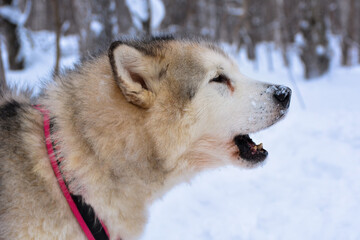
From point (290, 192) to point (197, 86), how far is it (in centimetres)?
234

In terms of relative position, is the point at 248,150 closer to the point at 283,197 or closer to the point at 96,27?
the point at 283,197

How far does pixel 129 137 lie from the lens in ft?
5.87

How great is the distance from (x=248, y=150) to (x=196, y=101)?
1.71 ft

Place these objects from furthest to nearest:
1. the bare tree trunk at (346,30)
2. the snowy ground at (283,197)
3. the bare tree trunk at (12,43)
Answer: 1. the bare tree trunk at (346,30)
2. the bare tree trunk at (12,43)
3. the snowy ground at (283,197)

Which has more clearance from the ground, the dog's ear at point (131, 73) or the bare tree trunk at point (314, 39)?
the dog's ear at point (131, 73)

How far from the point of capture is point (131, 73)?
186cm

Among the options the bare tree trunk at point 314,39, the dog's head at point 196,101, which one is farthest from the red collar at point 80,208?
the bare tree trunk at point 314,39

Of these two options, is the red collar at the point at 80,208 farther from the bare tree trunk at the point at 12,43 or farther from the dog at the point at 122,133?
the bare tree trunk at the point at 12,43

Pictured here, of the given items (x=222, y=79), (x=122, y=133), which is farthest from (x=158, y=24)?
(x=122, y=133)

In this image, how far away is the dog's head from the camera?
1834 mm

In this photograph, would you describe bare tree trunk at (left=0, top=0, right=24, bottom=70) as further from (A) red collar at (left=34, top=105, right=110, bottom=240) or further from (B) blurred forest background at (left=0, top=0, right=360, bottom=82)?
(A) red collar at (left=34, top=105, right=110, bottom=240)

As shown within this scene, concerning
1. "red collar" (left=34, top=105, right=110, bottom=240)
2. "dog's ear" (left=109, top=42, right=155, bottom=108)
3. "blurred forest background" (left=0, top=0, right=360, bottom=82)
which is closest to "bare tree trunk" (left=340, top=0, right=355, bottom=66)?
"blurred forest background" (left=0, top=0, right=360, bottom=82)

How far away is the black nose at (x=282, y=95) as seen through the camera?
2.07 m

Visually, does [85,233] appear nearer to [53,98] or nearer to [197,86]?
[53,98]
